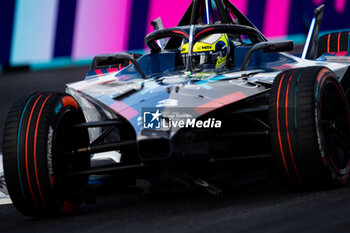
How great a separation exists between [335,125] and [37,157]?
225cm

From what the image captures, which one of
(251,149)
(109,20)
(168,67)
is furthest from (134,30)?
(251,149)

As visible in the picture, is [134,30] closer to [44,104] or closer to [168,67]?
[168,67]

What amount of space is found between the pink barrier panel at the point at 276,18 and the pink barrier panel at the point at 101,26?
3.73 metres

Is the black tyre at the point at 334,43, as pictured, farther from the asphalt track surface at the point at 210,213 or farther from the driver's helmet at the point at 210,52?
the asphalt track surface at the point at 210,213

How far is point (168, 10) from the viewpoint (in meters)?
A: 17.0

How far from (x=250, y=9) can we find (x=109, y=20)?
3.78 m

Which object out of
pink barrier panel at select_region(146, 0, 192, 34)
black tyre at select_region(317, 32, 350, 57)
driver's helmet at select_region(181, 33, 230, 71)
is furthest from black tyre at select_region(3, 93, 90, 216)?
pink barrier panel at select_region(146, 0, 192, 34)

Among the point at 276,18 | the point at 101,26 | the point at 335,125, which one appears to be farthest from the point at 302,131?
the point at 276,18

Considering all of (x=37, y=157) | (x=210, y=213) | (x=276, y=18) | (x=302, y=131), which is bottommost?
(x=210, y=213)

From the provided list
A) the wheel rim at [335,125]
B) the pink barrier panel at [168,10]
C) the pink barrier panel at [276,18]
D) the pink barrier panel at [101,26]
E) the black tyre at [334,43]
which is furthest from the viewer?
the pink barrier panel at [276,18]

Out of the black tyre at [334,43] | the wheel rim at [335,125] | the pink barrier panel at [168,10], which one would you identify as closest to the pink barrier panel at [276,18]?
the pink barrier panel at [168,10]

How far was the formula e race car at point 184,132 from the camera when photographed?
15.0 feet

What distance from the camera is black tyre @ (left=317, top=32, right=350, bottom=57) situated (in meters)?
7.75
